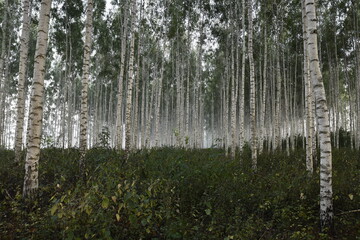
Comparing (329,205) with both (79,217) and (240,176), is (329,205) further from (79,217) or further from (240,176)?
→ (79,217)

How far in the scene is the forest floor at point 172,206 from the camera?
3.18 m

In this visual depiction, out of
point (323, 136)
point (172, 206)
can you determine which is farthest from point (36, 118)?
point (323, 136)

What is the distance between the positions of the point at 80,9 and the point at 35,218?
1523cm

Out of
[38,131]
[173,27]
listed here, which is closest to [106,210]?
[38,131]

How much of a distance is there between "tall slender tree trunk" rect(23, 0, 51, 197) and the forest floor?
0.27 metres

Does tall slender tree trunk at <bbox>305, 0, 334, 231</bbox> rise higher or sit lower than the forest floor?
higher

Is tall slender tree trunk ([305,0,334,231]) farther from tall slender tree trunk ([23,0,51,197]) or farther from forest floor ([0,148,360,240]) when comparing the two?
tall slender tree trunk ([23,0,51,197])

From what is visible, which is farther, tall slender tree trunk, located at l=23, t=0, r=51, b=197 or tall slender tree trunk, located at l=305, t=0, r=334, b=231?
tall slender tree trunk, located at l=23, t=0, r=51, b=197

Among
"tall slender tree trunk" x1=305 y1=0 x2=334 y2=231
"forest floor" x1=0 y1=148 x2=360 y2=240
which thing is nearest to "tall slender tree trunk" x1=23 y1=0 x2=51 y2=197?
"forest floor" x1=0 y1=148 x2=360 y2=240

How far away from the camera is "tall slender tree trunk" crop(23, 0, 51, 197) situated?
4.50 meters

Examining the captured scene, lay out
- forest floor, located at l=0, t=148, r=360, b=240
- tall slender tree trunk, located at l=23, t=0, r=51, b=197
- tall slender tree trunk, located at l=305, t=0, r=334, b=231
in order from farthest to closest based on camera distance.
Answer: tall slender tree trunk, located at l=23, t=0, r=51, b=197 → tall slender tree trunk, located at l=305, t=0, r=334, b=231 → forest floor, located at l=0, t=148, r=360, b=240

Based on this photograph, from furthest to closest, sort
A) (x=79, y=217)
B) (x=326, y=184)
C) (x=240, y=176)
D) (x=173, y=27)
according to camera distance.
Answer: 1. (x=173, y=27)
2. (x=240, y=176)
3. (x=326, y=184)
4. (x=79, y=217)

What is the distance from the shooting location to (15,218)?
380cm

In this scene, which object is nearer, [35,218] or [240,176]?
[35,218]
